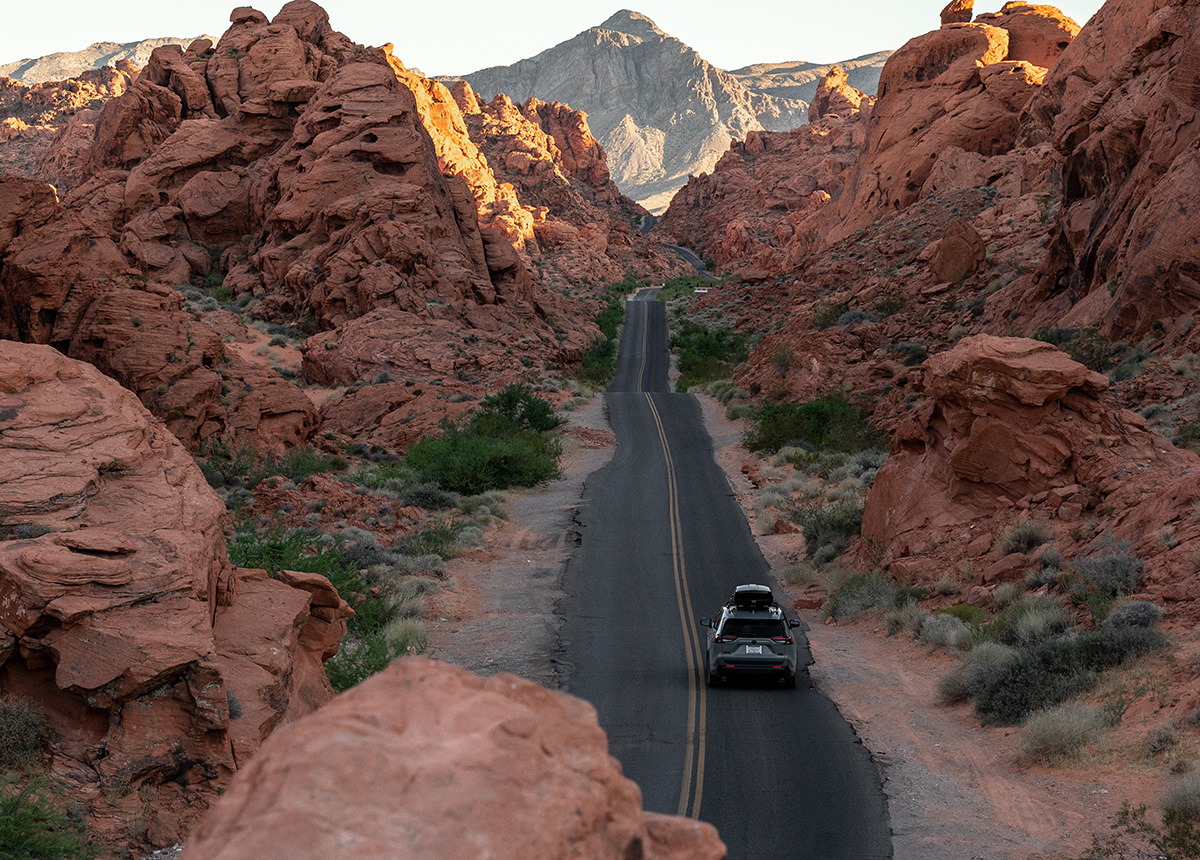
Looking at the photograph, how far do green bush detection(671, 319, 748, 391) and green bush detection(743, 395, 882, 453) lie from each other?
19356mm

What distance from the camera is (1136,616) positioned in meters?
15.8

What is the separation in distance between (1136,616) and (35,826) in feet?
48.6

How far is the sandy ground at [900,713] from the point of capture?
1216 cm

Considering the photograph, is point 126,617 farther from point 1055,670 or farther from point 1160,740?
point 1055,670

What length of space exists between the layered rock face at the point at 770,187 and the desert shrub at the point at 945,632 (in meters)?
83.3

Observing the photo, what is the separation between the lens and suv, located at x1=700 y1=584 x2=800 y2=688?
1777 centimetres

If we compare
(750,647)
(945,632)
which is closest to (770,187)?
(945,632)

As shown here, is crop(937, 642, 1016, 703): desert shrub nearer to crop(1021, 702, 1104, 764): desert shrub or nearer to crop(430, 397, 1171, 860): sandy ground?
crop(430, 397, 1171, 860): sandy ground

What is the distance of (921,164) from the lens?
68.1 m

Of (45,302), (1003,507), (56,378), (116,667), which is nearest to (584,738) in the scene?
(116,667)

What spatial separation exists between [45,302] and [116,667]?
21642mm

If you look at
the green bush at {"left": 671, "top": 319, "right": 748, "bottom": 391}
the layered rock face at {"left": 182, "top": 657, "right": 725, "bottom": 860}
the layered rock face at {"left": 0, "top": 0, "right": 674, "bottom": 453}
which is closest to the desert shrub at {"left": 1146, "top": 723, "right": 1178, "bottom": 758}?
the layered rock face at {"left": 182, "top": 657, "right": 725, "bottom": 860}

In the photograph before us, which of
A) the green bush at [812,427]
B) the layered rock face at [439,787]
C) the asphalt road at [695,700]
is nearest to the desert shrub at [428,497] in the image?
the asphalt road at [695,700]

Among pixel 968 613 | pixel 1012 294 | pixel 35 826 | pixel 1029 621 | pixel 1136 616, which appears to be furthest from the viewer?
pixel 1012 294
